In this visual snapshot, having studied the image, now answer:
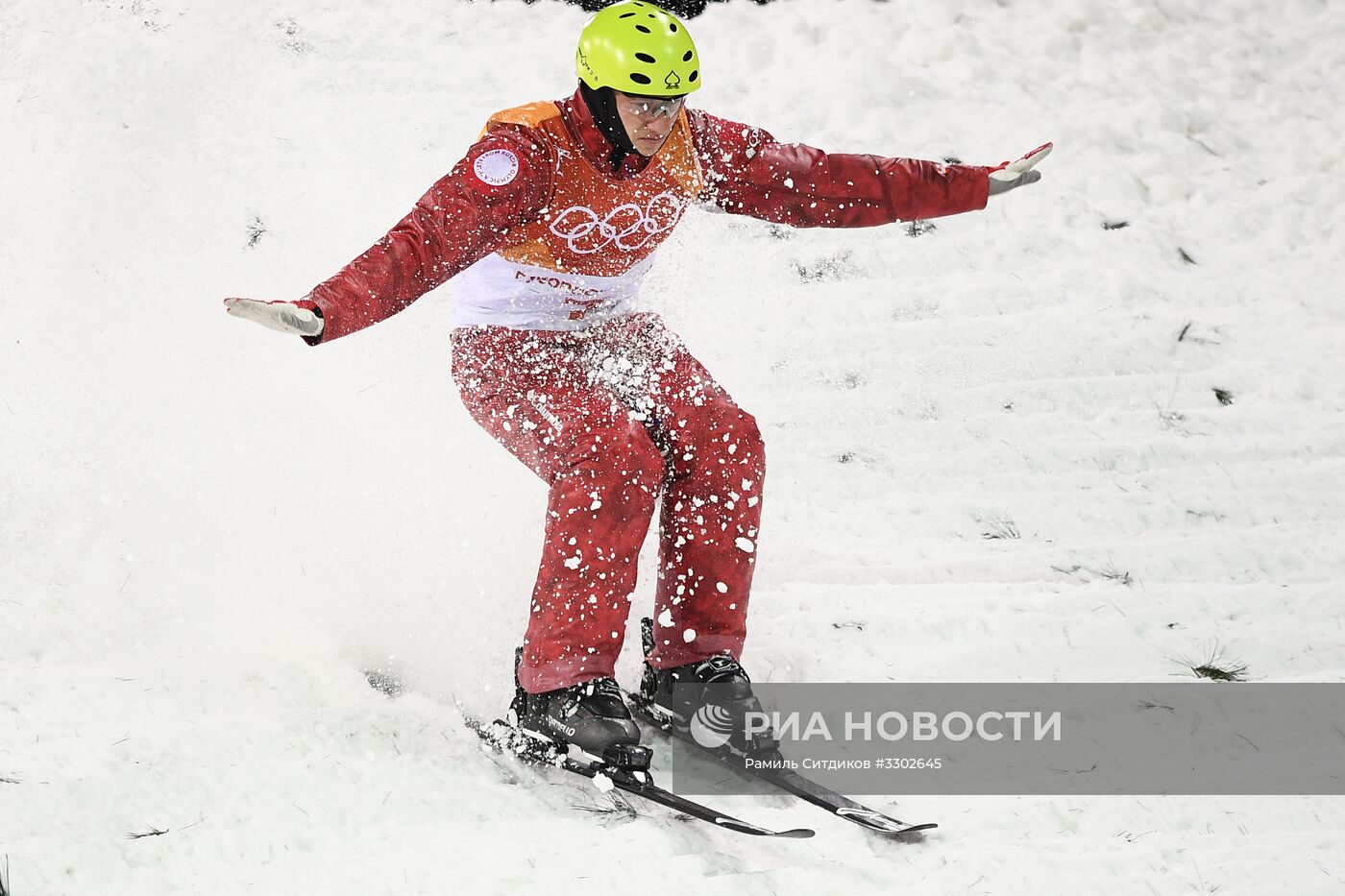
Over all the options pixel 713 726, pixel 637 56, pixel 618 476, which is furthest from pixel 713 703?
pixel 637 56

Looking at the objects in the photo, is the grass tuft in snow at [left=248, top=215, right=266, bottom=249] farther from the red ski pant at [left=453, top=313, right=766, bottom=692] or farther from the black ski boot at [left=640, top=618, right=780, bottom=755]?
the black ski boot at [left=640, top=618, right=780, bottom=755]

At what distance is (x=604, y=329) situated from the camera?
11.3 feet

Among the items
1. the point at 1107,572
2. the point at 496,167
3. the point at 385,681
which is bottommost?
the point at 385,681

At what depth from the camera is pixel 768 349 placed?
5000 mm

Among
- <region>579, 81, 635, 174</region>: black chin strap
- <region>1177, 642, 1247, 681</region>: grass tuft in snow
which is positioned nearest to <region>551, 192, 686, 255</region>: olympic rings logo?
<region>579, 81, 635, 174</region>: black chin strap

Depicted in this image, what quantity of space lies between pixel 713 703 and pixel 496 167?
1.45 meters

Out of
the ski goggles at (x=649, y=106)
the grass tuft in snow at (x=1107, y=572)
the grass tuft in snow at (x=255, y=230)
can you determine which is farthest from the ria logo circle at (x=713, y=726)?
the grass tuft in snow at (x=255, y=230)

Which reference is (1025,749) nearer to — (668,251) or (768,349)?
(768,349)

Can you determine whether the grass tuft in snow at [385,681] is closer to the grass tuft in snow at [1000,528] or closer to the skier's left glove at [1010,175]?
the grass tuft in snow at [1000,528]

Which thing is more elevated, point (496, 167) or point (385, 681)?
point (496, 167)

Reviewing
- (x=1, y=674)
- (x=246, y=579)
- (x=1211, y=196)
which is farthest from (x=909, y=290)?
(x=1, y=674)

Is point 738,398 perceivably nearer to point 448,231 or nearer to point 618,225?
point 618,225

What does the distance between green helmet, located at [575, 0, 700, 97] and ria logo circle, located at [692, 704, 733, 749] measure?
1.56m

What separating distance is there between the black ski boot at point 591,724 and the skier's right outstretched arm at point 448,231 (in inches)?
39.6
